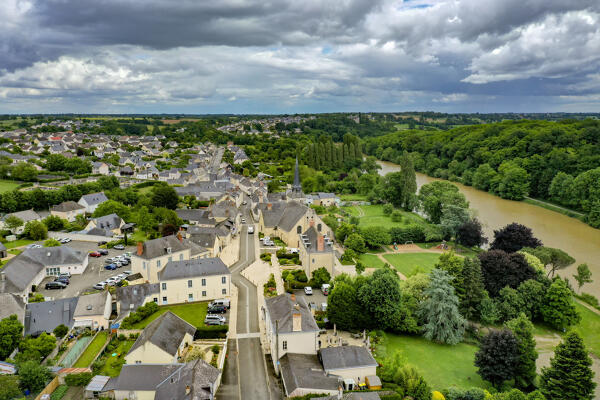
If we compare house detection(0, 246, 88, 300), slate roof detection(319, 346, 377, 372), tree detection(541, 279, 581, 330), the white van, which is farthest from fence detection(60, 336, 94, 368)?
tree detection(541, 279, 581, 330)

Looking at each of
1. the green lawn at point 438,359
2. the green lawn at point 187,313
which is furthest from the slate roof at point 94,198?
the green lawn at point 438,359

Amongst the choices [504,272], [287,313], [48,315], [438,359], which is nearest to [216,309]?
[287,313]

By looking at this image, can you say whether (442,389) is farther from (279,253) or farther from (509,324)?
(279,253)

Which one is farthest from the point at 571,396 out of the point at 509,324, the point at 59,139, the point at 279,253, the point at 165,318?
the point at 59,139

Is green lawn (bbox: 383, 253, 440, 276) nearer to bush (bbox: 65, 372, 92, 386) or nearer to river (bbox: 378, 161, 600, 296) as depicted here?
river (bbox: 378, 161, 600, 296)

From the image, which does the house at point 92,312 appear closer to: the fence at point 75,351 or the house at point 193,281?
the fence at point 75,351

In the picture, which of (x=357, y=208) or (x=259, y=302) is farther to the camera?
(x=357, y=208)
